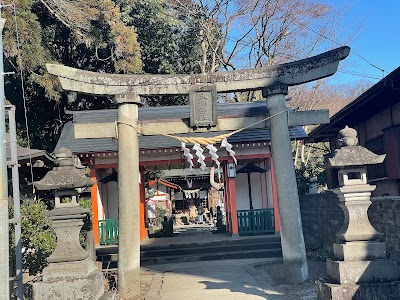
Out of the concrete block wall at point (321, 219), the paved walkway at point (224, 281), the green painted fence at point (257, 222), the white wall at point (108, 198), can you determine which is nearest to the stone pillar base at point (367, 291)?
the paved walkway at point (224, 281)

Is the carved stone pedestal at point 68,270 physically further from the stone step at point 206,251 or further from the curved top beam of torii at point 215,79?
the stone step at point 206,251

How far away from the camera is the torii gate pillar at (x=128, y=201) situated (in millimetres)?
9219

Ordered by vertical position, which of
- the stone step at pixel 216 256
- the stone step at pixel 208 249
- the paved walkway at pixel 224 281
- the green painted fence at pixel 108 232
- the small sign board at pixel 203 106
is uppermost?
the small sign board at pixel 203 106

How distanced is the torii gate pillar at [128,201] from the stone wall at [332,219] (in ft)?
16.1

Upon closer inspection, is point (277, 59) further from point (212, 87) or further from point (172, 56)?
point (212, 87)

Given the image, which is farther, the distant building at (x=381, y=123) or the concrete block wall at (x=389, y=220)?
the distant building at (x=381, y=123)

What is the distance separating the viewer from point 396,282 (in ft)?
22.0

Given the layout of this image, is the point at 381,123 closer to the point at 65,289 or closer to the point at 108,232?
the point at 65,289

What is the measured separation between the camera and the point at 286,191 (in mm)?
9367

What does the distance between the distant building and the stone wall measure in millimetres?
1758

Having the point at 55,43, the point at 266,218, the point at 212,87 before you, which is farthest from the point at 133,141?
the point at 55,43

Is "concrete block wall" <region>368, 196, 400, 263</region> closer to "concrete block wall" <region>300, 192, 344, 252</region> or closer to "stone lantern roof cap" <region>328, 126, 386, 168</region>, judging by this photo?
"stone lantern roof cap" <region>328, 126, 386, 168</region>

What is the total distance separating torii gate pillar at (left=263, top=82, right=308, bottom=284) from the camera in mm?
9172

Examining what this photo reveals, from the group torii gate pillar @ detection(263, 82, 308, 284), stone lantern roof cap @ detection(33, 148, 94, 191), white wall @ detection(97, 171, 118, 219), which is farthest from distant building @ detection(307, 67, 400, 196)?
white wall @ detection(97, 171, 118, 219)
